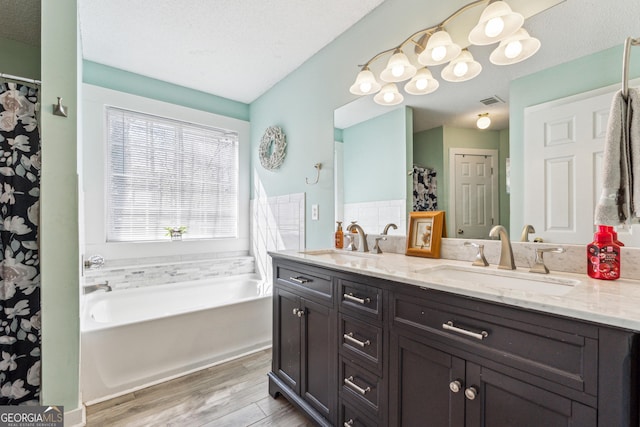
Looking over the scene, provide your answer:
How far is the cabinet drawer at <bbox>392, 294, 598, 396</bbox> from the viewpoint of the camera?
69cm

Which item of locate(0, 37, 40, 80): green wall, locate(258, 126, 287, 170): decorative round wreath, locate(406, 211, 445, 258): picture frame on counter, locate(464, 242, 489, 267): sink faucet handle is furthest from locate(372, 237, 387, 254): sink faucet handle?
locate(0, 37, 40, 80): green wall

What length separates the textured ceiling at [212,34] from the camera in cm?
194

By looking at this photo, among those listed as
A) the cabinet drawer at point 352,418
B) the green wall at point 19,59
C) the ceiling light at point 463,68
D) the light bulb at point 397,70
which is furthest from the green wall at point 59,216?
the ceiling light at point 463,68

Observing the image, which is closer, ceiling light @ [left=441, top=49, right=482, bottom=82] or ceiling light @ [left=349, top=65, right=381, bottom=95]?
ceiling light @ [left=441, top=49, right=482, bottom=82]

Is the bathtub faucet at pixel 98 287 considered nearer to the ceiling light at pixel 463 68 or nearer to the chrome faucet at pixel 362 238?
the chrome faucet at pixel 362 238

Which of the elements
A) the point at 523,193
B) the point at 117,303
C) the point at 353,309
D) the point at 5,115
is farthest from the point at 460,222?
the point at 117,303

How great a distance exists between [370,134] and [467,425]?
161 centimetres

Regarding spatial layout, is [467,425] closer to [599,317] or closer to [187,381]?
[599,317]

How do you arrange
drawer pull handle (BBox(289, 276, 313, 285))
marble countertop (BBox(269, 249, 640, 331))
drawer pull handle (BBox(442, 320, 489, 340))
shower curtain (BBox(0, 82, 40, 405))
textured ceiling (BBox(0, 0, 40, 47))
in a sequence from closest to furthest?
marble countertop (BBox(269, 249, 640, 331)) → drawer pull handle (BBox(442, 320, 489, 340)) → shower curtain (BBox(0, 82, 40, 405)) → drawer pull handle (BBox(289, 276, 313, 285)) → textured ceiling (BBox(0, 0, 40, 47))

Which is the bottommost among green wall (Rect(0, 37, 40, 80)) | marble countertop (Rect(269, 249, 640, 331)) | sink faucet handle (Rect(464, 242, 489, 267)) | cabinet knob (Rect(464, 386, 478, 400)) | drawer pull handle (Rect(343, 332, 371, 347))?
drawer pull handle (Rect(343, 332, 371, 347))

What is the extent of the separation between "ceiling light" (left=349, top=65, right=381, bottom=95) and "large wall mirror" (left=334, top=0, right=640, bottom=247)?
92 mm

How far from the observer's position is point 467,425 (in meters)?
0.90

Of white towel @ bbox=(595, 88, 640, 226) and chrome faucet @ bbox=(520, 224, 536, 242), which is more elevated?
white towel @ bbox=(595, 88, 640, 226)

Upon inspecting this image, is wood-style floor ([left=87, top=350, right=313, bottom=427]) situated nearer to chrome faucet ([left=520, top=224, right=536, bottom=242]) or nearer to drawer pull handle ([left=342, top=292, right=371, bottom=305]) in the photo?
drawer pull handle ([left=342, top=292, right=371, bottom=305])
